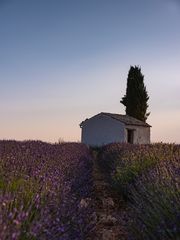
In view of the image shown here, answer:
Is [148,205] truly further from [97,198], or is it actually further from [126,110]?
[126,110]

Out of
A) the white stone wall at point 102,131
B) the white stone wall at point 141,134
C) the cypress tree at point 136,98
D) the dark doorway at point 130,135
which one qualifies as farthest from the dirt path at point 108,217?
the cypress tree at point 136,98

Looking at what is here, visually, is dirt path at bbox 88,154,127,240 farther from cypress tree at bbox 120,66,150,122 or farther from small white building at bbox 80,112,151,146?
cypress tree at bbox 120,66,150,122

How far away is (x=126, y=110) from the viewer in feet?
140

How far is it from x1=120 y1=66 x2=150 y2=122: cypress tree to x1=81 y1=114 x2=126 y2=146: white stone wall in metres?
8.40

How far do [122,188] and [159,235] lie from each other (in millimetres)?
4226

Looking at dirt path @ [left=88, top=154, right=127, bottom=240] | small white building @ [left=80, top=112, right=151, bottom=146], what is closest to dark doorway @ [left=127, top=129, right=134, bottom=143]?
small white building @ [left=80, top=112, right=151, bottom=146]

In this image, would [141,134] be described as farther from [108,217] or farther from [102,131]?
[108,217]

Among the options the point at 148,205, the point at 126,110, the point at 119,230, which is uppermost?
the point at 126,110

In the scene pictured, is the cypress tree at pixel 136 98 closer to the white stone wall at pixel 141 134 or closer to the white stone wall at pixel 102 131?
the white stone wall at pixel 141 134

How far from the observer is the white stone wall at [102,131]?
3234 cm

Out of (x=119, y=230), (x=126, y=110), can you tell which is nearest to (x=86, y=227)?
(x=119, y=230)

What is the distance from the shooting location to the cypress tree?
41906mm

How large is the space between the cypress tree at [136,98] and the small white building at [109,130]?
650cm

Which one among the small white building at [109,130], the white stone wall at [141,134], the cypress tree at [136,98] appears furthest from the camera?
the cypress tree at [136,98]
